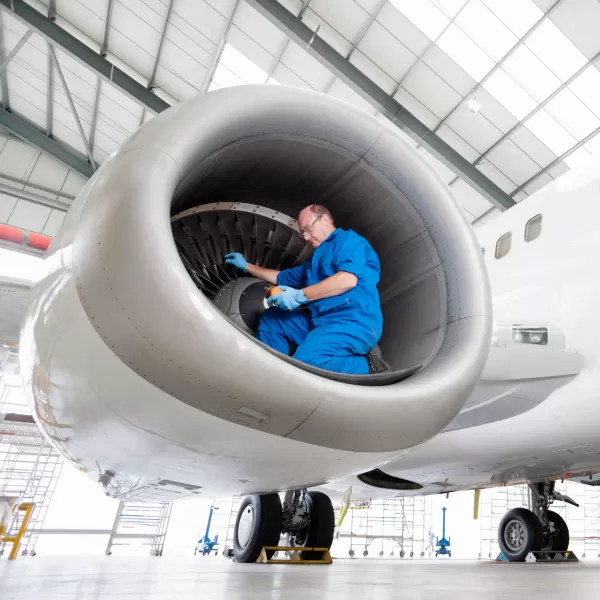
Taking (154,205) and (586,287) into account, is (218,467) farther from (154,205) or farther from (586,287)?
(586,287)

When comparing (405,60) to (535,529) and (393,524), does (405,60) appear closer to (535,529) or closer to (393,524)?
(535,529)

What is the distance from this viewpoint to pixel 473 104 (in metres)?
9.82

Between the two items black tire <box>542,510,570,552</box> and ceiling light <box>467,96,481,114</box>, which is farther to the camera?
ceiling light <box>467,96,481,114</box>

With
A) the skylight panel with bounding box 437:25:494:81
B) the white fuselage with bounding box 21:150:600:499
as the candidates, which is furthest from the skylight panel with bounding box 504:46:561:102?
the white fuselage with bounding box 21:150:600:499

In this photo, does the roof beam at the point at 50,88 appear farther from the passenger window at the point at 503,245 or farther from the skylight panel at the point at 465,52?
the passenger window at the point at 503,245

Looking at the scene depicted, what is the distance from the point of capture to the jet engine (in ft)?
3.98

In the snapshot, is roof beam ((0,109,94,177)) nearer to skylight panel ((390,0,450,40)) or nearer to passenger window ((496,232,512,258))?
skylight panel ((390,0,450,40))

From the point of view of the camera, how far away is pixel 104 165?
1.45 metres

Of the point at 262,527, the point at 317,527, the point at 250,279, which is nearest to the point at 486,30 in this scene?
the point at 317,527

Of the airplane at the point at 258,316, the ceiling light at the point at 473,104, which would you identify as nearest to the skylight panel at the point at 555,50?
the ceiling light at the point at 473,104

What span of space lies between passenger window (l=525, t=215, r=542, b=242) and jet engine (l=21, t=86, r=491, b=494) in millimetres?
1642

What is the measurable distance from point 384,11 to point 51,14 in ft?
23.6

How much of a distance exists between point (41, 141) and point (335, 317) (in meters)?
16.5

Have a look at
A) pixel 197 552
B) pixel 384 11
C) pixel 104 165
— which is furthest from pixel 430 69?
pixel 197 552
